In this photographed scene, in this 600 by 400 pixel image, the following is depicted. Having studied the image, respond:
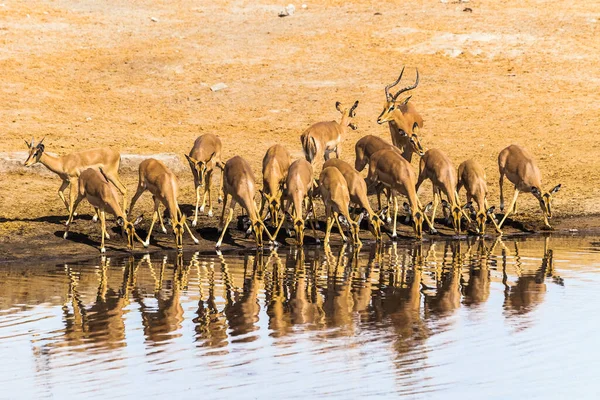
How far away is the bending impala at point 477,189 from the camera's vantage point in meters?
18.4

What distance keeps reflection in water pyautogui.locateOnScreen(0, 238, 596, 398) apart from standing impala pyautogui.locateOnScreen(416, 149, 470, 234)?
3.41 feet

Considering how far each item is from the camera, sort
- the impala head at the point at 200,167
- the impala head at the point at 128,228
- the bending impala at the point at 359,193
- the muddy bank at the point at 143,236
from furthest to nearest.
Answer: the impala head at the point at 200,167
the bending impala at the point at 359,193
the impala head at the point at 128,228
the muddy bank at the point at 143,236

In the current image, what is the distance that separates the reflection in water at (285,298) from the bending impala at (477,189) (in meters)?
0.92

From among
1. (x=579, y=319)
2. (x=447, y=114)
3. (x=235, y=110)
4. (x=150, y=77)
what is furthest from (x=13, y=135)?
(x=579, y=319)

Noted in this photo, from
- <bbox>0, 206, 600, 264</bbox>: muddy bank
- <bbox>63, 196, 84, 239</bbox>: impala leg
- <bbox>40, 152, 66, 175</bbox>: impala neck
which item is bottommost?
<bbox>0, 206, 600, 264</bbox>: muddy bank

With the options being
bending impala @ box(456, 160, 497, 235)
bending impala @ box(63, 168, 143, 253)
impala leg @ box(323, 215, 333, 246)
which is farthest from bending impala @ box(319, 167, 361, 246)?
bending impala @ box(63, 168, 143, 253)

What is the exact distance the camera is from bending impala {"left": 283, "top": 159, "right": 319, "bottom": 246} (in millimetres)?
17328

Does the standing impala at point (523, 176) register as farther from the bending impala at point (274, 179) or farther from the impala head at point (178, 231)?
the impala head at point (178, 231)

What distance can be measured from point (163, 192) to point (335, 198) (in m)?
2.63

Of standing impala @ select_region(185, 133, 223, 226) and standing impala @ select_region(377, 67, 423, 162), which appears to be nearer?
standing impala @ select_region(185, 133, 223, 226)

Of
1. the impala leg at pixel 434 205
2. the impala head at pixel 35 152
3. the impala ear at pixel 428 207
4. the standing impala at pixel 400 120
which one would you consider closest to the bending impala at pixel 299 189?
the impala ear at pixel 428 207

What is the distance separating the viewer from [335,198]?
1758 cm

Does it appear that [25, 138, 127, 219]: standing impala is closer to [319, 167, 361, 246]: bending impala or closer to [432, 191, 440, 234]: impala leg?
[319, 167, 361, 246]: bending impala

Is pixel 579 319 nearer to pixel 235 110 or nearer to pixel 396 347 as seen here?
pixel 396 347
